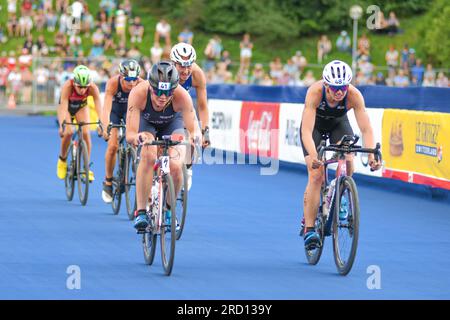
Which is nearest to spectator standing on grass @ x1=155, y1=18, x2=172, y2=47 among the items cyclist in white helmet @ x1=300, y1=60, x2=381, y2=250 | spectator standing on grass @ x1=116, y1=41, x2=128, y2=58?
spectator standing on grass @ x1=116, y1=41, x2=128, y2=58

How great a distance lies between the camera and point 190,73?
1462 centimetres

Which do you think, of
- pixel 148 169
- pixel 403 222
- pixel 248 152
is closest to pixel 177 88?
pixel 148 169

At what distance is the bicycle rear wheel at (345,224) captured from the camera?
34.0 ft

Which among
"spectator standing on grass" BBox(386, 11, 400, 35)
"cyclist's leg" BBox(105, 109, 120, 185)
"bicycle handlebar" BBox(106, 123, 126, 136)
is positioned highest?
"spectator standing on grass" BBox(386, 11, 400, 35)

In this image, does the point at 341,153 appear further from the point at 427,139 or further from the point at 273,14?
the point at 273,14

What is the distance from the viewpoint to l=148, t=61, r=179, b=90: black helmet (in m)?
10.9

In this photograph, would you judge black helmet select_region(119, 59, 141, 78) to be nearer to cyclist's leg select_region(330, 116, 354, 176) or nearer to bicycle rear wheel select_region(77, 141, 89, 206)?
bicycle rear wheel select_region(77, 141, 89, 206)

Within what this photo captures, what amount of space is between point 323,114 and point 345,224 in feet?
4.33

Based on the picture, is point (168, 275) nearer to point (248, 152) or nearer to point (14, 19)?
point (248, 152)

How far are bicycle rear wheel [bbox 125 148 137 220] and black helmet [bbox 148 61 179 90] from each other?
383 centimetres

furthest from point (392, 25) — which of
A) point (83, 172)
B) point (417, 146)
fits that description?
point (83, 172)

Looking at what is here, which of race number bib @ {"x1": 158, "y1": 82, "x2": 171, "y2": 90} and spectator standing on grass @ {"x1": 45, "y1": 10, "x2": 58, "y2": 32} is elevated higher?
spectator standing on grass @ {"x1": 45, "y1": 10, "x2": 58, "y2": 32}

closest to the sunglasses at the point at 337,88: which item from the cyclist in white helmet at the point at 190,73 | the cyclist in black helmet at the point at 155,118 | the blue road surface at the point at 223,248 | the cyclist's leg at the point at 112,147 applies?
the cyclist in black helmet at the point at 155,118

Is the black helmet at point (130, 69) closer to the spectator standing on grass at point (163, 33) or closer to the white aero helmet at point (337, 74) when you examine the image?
the white aero helmet at point (337, 74)
